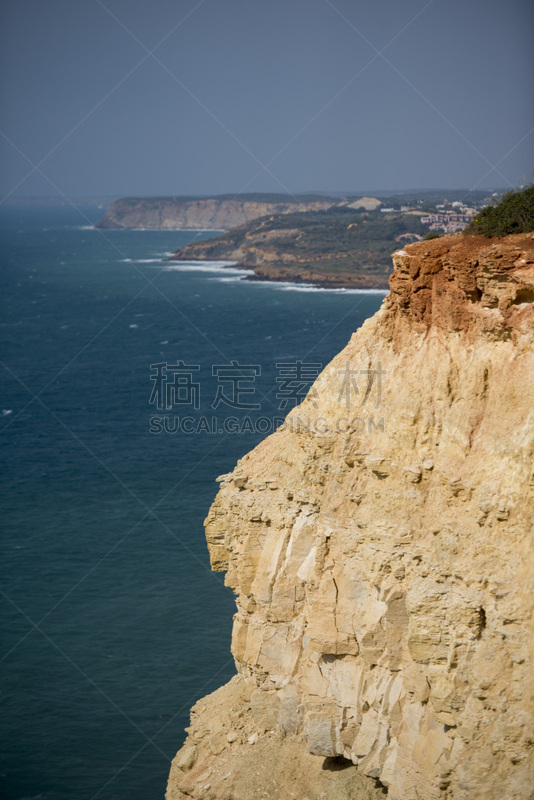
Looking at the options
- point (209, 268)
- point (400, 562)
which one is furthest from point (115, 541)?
point (209, 268)

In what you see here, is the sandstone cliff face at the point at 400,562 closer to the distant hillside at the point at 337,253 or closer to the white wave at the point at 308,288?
the white wave at the point at 308,288

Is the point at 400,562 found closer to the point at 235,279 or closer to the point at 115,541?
the point at 115,541

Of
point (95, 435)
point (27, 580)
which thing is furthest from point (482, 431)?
point (95, 435)

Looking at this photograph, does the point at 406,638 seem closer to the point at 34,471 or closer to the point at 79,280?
the point at 34,471

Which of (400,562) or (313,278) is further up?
(313,278)

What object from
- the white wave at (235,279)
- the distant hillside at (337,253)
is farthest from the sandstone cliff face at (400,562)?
the white wave at (235,279)

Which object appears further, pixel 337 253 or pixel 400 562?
pixel 337 253

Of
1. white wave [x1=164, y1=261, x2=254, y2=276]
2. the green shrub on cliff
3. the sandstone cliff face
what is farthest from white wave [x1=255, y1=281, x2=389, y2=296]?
the sandstone cliff face
